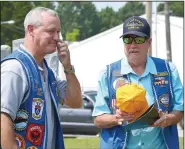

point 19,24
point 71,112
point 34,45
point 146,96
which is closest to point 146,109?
point 146,96

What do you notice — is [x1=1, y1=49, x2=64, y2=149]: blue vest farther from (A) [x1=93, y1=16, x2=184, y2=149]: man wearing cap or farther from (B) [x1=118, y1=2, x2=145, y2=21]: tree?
(B) [x1=118, y1=2, x2=145, y2=21]: tree

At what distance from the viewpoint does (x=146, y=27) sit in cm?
541

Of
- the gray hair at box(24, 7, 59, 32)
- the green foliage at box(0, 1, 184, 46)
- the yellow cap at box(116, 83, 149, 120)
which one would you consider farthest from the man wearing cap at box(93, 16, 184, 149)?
the green foliage at box(0, 1, 184, 46)

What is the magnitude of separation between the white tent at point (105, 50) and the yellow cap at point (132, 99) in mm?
42081

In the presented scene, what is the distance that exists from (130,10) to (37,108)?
84.1 metres

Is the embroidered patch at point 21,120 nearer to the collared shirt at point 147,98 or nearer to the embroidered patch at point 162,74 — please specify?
the collared shirt at point 147,98

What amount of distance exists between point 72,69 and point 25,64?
652 millimetres

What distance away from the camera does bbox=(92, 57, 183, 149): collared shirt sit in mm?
A: 5188

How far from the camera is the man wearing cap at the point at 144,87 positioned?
521 centimetres

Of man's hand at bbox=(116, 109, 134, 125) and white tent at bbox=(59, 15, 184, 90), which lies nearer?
man's hand at bbox=(116, 109, 134, 125)

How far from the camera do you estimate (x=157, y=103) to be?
17.2 ft

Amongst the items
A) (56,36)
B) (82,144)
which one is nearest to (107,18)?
(82,144)

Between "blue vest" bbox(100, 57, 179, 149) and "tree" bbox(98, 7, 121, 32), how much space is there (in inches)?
3401

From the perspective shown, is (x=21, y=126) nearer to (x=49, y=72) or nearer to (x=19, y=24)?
(x=49, y=72)
